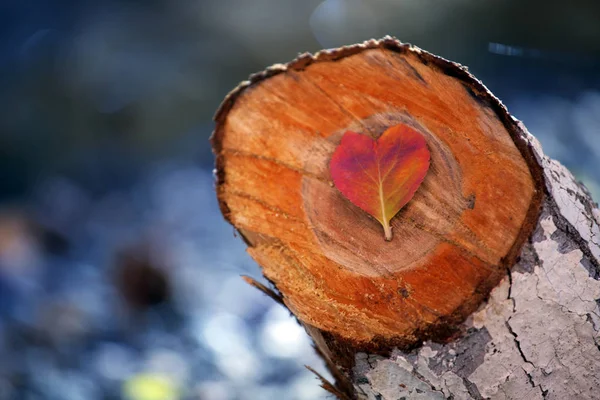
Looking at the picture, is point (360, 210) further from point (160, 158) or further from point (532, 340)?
point (160, 158)

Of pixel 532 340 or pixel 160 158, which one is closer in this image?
pixel 532 340

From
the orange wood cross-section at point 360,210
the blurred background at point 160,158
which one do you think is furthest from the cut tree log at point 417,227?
Result: the blurred background at point 160,158

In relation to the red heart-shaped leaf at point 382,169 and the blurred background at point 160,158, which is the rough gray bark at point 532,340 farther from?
the blurred background at point 160,158

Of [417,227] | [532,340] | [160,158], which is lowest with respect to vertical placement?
[532,340]

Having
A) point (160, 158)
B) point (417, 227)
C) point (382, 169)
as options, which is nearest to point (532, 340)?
point (417, 227)

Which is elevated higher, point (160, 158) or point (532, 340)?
point (160, 158)

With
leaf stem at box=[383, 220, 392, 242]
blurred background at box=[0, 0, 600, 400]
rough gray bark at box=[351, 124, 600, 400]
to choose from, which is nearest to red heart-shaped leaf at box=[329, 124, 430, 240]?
leaf stem at box=[383, 220, 392, 242]
